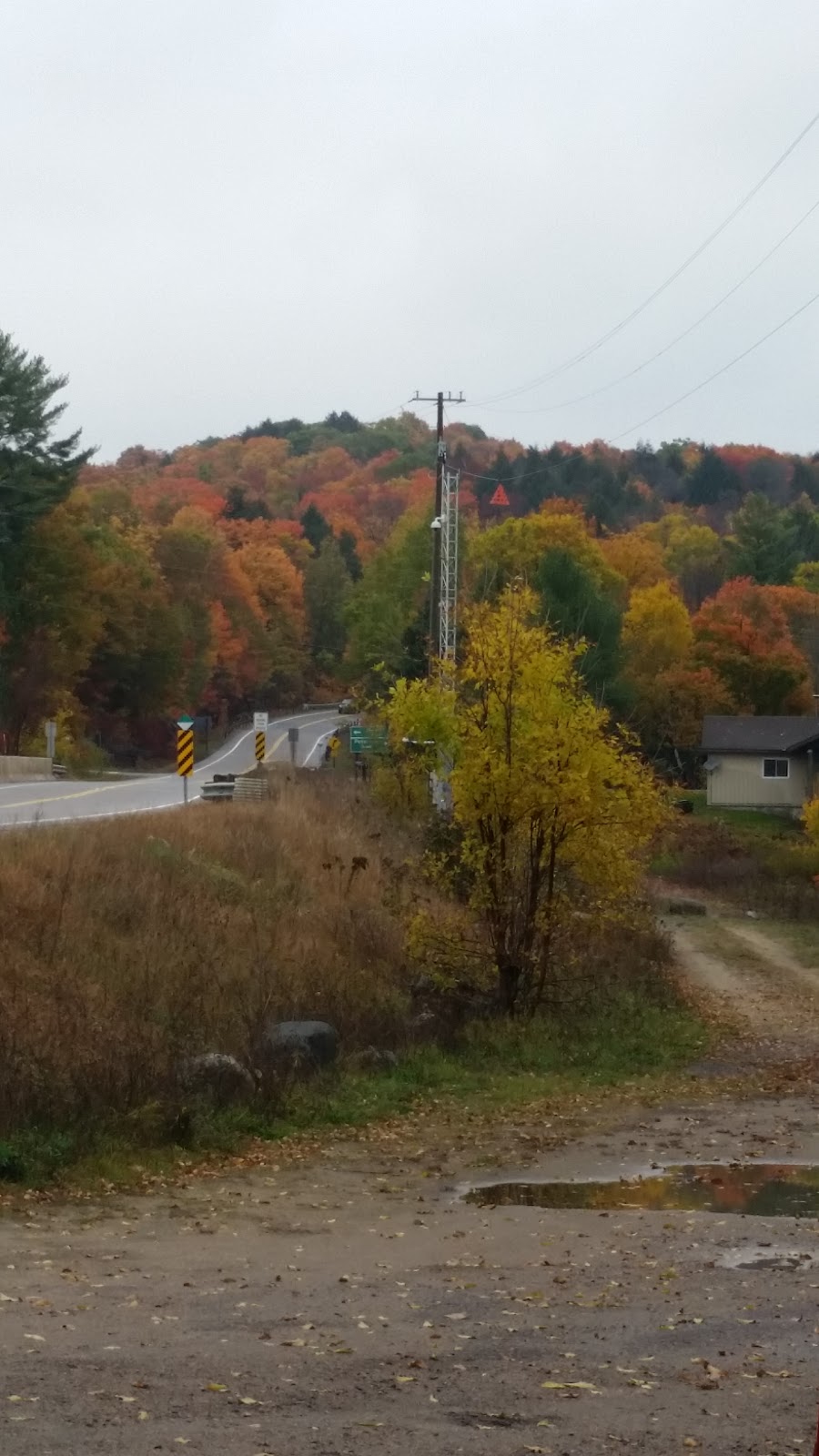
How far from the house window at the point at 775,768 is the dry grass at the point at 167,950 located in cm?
4562

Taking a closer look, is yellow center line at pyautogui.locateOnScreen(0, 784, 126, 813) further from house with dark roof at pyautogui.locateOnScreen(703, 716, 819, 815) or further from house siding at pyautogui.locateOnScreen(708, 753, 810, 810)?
house siding at pyautogui.locateOnScreen(708, 753, 810, 810)

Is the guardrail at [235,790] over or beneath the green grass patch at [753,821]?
over

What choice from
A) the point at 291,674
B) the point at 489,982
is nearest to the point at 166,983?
the point at 489,982

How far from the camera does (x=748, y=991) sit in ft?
98.2

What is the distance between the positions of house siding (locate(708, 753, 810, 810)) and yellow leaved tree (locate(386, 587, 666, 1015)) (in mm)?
51870

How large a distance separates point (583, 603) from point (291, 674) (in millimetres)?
51214

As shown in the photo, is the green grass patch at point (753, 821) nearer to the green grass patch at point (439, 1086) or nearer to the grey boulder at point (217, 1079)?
the green grass patch at point (439, 1086)

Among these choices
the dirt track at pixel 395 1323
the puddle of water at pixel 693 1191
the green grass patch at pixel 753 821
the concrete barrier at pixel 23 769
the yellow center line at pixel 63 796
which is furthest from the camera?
the green grass patch at pixel 753 821

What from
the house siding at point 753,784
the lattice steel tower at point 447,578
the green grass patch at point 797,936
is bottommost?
the green grass patch at point 797,936

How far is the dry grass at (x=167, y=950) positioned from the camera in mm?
15945

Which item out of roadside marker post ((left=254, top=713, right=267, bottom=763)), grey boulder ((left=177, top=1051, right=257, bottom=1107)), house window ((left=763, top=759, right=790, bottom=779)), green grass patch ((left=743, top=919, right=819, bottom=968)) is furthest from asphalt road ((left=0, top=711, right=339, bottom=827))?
house window ((left=763, top=759, right=790, bottom=779))

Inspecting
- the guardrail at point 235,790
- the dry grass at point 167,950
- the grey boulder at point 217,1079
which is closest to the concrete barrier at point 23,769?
the guardrail at point 235,790

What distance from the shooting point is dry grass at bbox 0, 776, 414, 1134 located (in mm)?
15945

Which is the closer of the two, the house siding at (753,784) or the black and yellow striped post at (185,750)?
the black and yellow striped post at (185,750)
